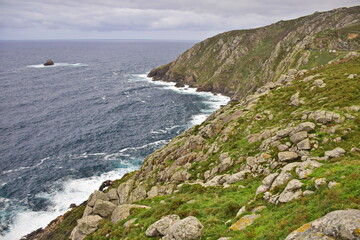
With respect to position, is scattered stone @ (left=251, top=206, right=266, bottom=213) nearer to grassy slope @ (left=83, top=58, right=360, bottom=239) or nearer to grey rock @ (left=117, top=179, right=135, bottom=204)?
grassy slope @ (left=83, top=58, right=360, bottom=239)

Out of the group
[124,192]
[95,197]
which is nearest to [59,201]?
[95,197]

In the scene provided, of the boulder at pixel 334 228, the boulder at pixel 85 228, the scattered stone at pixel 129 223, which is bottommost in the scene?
the boulder at pixel 85 228

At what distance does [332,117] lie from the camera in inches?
1201

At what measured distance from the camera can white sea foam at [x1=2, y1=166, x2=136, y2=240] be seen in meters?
51.8

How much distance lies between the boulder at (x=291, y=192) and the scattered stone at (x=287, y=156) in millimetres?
8087

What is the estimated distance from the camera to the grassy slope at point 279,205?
15359 millimetres

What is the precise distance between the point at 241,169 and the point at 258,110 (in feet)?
61.2

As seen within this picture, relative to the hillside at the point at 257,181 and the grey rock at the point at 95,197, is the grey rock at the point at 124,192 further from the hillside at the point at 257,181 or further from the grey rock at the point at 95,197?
the grey rock at the point at 95,197

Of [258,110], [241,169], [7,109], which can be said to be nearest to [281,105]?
[258,110]

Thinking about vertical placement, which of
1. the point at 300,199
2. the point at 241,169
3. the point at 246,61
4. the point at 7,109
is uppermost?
the point at 246,61

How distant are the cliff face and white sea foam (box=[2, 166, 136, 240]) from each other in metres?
87.7

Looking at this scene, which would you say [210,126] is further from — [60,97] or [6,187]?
[60,97]

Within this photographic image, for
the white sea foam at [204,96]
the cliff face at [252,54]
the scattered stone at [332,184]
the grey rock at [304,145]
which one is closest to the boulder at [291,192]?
the scattered stone at [332,184]

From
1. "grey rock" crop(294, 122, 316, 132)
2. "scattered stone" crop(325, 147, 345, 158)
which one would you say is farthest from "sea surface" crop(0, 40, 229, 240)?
"scattered stone" crop(325, 147, 345, 158)
